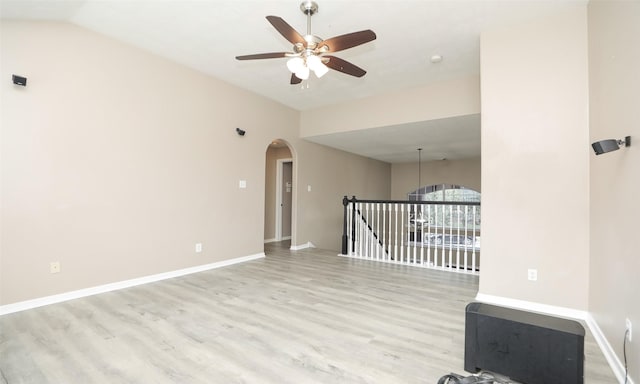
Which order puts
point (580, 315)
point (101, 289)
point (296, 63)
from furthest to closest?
point (101, 289) → point (580, 315) → point (296, 63)

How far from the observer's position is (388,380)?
1.81 metres

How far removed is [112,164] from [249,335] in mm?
2726

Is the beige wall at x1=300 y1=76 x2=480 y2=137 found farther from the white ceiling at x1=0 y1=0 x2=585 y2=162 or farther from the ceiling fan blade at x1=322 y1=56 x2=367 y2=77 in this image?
the ceiling fan blade at x1=322 y1=56 x2=367 y2=77

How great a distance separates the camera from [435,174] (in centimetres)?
999

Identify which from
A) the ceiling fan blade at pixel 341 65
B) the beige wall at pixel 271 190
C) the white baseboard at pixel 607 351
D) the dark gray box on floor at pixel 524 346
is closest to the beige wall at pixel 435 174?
the beige wall at pixel 271 190

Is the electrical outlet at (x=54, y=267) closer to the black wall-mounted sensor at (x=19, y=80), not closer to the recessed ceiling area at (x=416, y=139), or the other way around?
the black wall-mounted sensor at (x=19, y=80)

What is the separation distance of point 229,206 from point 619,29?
192 inches

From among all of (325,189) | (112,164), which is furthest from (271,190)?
(112,164)

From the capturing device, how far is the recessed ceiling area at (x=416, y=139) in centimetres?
520

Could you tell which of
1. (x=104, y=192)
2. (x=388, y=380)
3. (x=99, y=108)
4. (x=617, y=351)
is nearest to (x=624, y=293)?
(x=617, y=351)

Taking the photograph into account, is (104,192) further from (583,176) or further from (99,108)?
(583,176)

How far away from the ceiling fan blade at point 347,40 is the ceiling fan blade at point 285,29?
0.73 ft

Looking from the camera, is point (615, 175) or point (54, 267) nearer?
point (615, 175)

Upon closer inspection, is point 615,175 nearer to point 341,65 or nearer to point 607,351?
point 607,351
